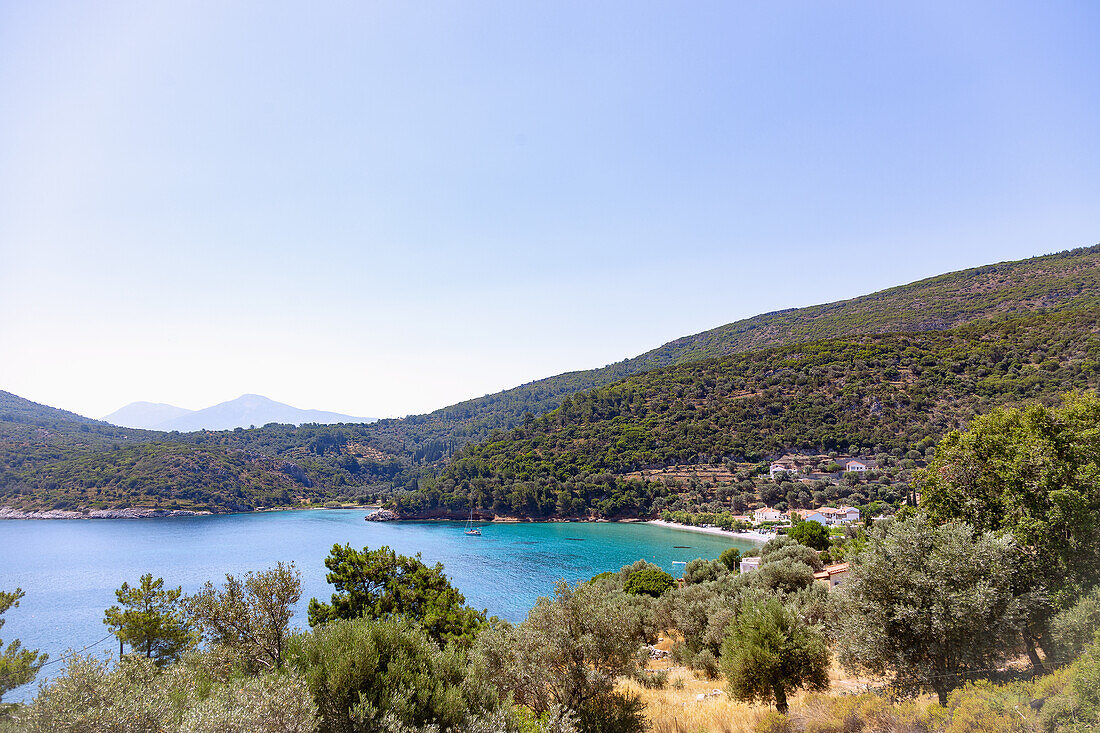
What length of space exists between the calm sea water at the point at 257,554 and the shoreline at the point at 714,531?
1399 millimetres

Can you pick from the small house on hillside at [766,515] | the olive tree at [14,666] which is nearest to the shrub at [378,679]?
the olive tree at [14,666]

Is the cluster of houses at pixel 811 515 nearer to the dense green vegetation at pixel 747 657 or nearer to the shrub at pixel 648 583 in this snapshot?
the shrub at pixel 648 583

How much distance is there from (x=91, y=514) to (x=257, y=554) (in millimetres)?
51387

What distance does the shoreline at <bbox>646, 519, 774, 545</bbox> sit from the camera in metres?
58.6

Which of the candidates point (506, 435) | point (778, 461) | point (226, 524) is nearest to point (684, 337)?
point (506, 435)

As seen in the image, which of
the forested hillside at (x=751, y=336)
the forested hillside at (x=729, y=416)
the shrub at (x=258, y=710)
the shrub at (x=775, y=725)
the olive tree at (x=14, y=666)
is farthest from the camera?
the forested hillside at (x=751, y=336)

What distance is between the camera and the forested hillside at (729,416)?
73.2 metres

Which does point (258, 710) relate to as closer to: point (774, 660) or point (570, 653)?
point (570, 653)

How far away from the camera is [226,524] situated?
8775cm

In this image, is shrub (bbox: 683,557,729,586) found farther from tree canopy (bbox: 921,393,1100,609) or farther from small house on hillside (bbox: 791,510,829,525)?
small house on hillside (bbox: 791,510,829,525)

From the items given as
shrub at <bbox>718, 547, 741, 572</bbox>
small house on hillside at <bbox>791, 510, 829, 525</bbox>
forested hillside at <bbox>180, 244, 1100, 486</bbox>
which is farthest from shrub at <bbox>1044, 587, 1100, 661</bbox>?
forested hillside at <bbox>180, 244, 1100, 486</bbox>

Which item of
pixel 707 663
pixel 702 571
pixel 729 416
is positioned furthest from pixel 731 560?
pixel 729 416

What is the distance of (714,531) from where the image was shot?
66.1 meters

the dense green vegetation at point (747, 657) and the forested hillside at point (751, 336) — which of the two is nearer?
the dense green vegetation at point (747, 657)
